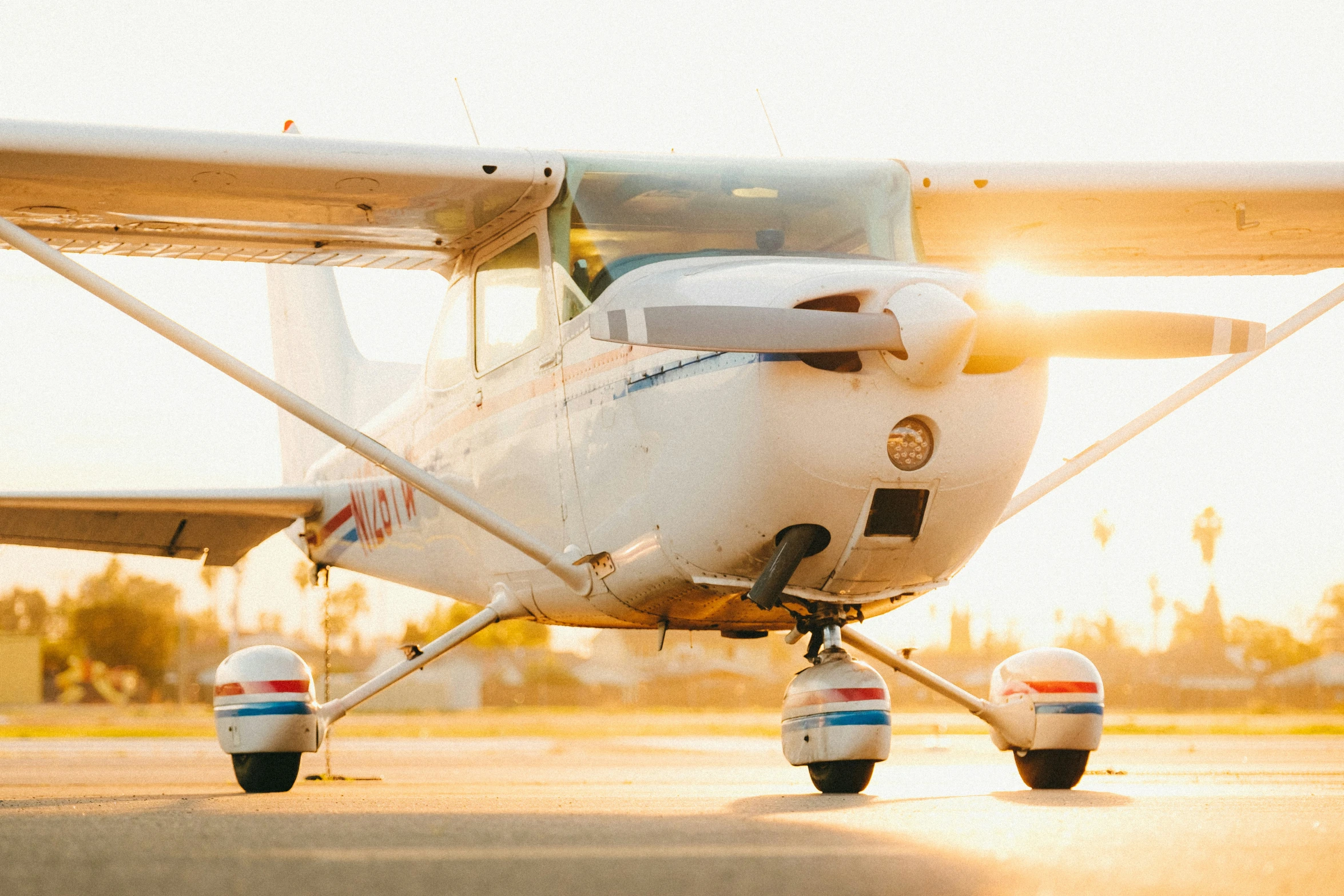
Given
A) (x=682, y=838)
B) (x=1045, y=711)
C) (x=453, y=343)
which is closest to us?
(x=682, y=838)

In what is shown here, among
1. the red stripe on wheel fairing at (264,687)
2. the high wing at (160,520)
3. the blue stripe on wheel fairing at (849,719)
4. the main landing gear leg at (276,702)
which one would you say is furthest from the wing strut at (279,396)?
the high wing at (160,520)

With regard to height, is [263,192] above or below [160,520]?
above

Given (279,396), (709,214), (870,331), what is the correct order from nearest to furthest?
(870,331)
(279,396)
(709,214)

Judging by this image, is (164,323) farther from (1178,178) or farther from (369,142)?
(1178,178)

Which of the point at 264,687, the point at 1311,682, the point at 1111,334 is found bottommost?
the point at 264,687

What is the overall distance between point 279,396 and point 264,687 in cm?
198

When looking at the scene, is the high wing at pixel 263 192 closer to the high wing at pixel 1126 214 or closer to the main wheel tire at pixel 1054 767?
the high wing at pixel 1126 214

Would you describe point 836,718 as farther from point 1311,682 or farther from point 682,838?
point 1311,682

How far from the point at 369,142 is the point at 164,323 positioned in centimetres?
135

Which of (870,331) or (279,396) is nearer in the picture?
(870,331)

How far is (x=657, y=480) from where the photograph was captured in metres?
6.60

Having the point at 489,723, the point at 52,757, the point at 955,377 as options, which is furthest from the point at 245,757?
the point at 489,723

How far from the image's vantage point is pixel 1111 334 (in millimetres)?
6418

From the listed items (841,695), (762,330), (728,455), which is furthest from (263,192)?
(841,695)
